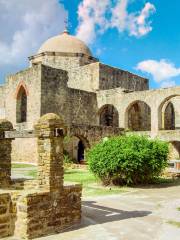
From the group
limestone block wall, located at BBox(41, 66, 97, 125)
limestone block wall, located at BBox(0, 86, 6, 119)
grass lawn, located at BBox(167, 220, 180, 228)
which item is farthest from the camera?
limestone block wall, located at BBox(0, 86, 6, 119)

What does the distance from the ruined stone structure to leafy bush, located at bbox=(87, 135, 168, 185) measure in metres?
4.98

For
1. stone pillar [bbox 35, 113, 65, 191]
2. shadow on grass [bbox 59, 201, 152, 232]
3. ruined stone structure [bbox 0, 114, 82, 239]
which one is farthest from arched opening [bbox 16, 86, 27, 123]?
stone pillar [bbox 35, 113, 65, 191]

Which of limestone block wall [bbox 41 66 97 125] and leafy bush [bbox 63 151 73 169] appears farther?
limestone block wall [bbox 41 66 97 125]

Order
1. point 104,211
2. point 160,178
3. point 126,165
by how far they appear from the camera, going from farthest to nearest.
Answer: point 160,178 → point 126,165 → point 104,211

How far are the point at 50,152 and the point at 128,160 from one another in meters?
5.66

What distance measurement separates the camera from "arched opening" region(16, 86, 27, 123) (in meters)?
22.8

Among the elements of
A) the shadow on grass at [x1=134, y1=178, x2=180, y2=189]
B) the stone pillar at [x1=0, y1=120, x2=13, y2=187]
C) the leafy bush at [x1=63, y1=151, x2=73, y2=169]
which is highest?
the stone pillar at [x1=0, y1=120, x2=13, y2=187]

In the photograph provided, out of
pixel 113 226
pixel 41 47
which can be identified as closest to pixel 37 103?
pixel 41 47

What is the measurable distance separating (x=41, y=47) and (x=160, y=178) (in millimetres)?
19524

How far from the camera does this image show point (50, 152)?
6.18 m

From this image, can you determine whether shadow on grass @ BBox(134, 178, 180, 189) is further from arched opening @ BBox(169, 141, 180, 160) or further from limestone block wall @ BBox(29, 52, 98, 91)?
limestone block wall @ BBox(29, 52, 98, 91)

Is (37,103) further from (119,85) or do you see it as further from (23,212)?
(23,212)

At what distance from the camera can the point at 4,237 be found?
577cm

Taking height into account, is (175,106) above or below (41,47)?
below
